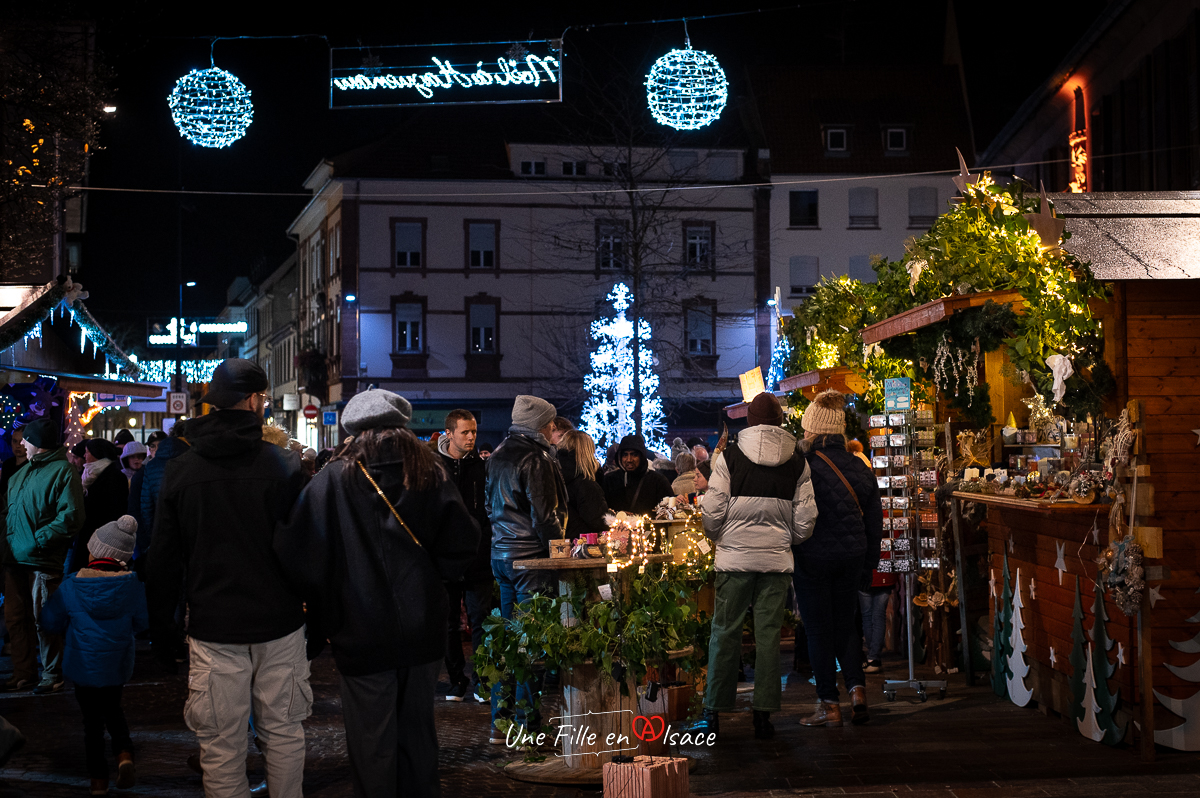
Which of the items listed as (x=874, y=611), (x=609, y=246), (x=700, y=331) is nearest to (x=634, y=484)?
(x=874, y=611)

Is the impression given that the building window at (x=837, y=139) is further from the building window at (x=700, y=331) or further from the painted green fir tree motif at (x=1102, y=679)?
the painted green fir tree motif at (x=1102, y=679)

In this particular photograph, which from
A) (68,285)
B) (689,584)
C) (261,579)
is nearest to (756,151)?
(68,285)

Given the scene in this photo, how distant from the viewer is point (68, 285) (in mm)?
13703

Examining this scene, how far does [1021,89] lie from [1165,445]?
34.2 meters

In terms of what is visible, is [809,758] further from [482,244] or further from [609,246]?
[482,244]

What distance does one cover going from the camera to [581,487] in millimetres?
8477

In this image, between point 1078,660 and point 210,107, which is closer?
point 1078,660

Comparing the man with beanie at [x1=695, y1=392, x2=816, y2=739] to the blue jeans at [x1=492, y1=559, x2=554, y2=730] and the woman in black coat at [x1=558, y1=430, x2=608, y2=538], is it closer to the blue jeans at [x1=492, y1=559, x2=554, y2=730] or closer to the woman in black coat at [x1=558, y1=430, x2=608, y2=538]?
the blue jeans at [x1=492, y1=559, x2=554, y2=730]

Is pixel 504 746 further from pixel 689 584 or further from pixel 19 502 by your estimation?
pixel 19 502

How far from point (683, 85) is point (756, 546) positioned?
46.7 feet

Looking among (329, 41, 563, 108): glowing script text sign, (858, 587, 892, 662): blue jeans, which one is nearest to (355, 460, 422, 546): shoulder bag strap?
(858, 587, 892, 662): blue jeans

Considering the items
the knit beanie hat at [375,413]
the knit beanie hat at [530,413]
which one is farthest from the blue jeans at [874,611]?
the knit beanie hat at [375,413]

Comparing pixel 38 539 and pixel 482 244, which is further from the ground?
pixel 482 244

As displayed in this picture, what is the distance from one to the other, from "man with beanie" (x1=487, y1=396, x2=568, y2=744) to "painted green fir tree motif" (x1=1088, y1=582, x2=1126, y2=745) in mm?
3160
